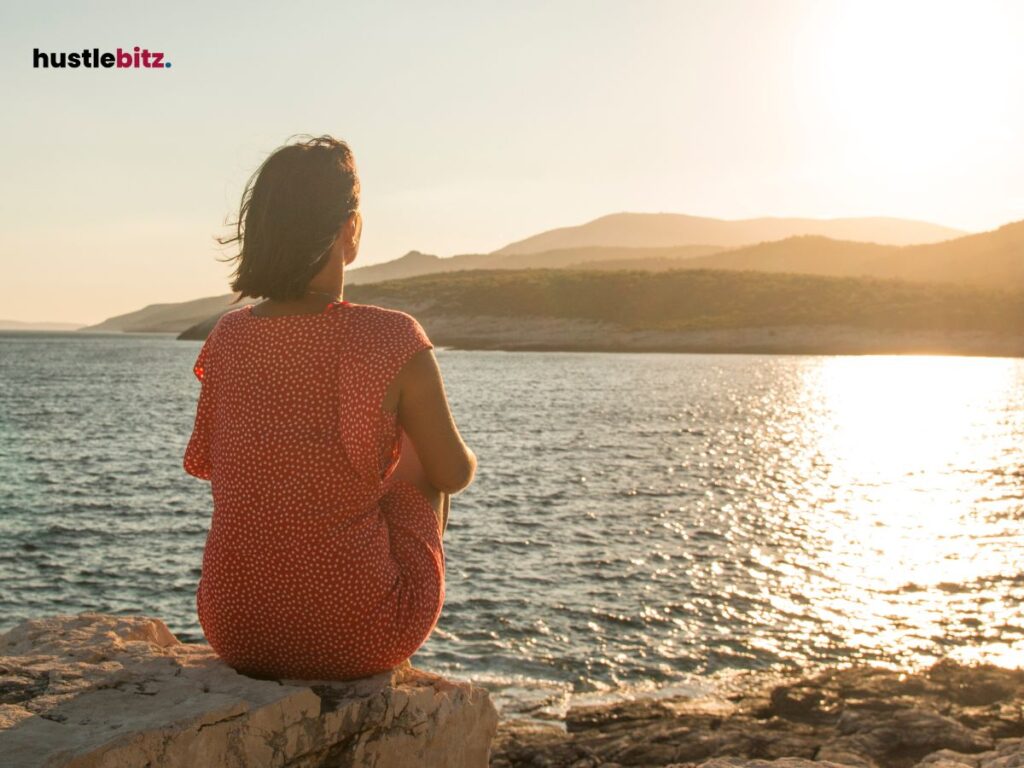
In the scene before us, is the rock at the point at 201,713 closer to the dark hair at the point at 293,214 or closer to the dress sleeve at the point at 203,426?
the dress sleeve at the point at 203,426

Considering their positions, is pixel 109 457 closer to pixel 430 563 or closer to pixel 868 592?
pixel 868 592

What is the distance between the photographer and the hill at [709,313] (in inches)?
4090

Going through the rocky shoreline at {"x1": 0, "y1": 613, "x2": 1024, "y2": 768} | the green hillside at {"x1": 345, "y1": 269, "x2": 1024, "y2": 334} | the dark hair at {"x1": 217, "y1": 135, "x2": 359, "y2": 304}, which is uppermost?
the green hillside at {"x1": 345, "y1": 269, "x2": 1024, "y2": 334}

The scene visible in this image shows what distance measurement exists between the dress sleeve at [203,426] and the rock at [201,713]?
2.68 feet

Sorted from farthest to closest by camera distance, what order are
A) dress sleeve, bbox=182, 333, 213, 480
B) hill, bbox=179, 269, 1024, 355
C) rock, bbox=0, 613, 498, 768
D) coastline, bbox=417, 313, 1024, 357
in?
hill, bbox=179, 269, 1024, 355 < coastline, bbox=417, 313, 1024, 357 < dress sleeve, bbox=182, 333, 213, 480 < rock, bbox=0, 613, 498, 768

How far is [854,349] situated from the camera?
104 meters

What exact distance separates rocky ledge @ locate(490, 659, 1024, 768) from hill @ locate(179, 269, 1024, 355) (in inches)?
3738

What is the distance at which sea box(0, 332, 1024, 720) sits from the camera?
1254 centimetres

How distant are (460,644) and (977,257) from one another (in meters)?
178

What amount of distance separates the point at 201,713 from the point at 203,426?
1263 millimetres

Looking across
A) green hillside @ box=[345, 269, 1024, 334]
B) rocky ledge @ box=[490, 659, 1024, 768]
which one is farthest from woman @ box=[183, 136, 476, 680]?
green hillside @ box=[345, 269, 1024, 334]

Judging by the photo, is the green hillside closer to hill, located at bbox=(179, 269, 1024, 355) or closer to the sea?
hill, located at bbox=(179, 269, 1024, 355)

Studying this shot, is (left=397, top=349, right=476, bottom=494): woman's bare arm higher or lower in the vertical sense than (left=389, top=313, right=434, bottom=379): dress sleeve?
lower

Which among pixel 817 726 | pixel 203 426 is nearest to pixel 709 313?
pixel 817 726
